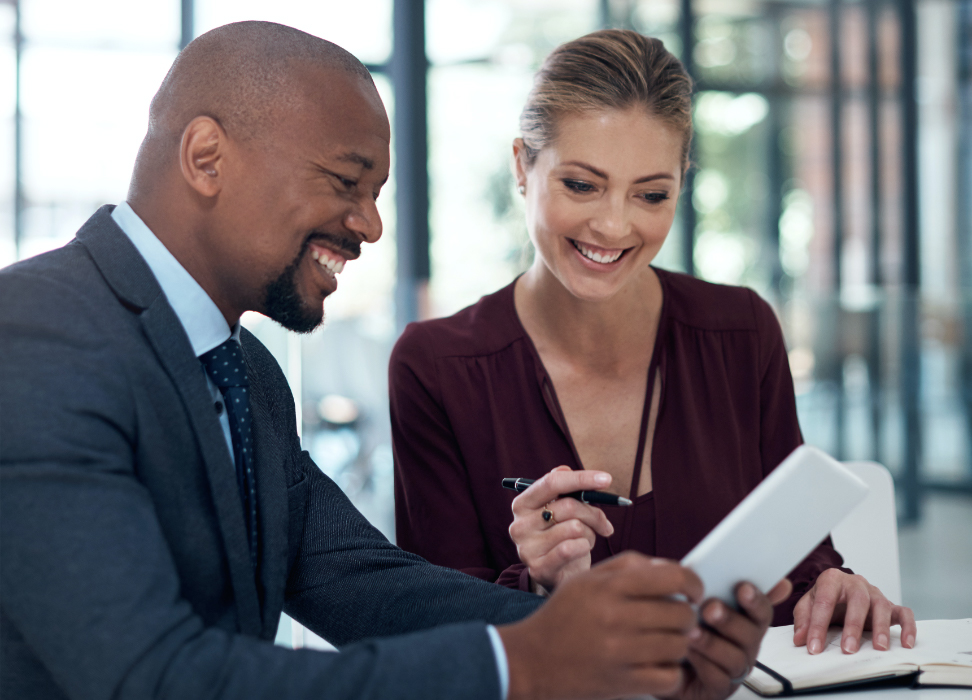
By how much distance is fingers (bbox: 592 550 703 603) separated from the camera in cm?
85

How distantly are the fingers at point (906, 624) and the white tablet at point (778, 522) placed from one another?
371mm

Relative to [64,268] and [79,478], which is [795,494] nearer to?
[79,478]

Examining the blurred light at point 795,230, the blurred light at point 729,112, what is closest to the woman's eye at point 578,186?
the blurred light at point 729,112

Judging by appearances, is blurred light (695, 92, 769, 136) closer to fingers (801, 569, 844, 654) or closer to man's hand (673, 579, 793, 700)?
fingers (801, 569, 844, 654)

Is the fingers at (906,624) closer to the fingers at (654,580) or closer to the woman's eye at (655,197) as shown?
the fingers at (654,580)

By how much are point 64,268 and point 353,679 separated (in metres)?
0.58

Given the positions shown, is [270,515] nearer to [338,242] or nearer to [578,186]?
[338,242]

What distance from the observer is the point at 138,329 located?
40.6 inches

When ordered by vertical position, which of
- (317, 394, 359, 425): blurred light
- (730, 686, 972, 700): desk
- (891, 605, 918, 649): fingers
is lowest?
(317, 394, 359, 425): blurred light

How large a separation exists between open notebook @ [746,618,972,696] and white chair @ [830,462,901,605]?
0.50 m

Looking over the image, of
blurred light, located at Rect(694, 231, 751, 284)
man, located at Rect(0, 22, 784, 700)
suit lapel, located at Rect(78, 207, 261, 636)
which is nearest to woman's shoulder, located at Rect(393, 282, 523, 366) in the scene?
man, located at Rect(0, 22, 784, 700)

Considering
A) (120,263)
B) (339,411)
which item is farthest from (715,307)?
(339,411)

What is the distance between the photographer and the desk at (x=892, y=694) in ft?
3.49

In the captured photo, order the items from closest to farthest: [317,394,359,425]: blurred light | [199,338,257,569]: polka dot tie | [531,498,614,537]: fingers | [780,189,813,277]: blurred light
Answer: [199,338,257,569]: polka dot tie → [531,498,614,537]: fingers → [317,394,359,425]: blurred light → [780,189,813,277]: blurred light
